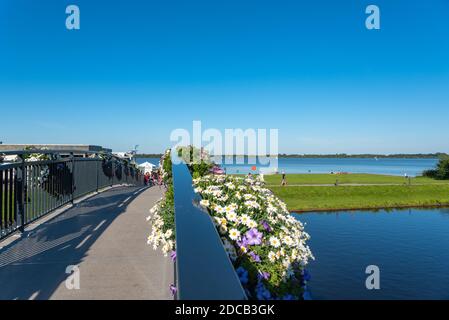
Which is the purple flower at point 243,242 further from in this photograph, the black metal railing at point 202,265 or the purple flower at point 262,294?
the purple flower at point 262,294

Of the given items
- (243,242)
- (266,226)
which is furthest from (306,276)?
(243,242)

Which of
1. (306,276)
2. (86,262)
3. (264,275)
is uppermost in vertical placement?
(264,275)

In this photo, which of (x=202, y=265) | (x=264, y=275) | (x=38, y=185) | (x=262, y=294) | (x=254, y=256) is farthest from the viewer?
(x=38, y=185)

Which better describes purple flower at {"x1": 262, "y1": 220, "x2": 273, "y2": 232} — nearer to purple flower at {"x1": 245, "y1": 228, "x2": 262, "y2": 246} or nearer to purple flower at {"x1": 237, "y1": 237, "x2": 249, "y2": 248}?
purple flower at {"x1": 245, "y1": 228, "x2": 262, "y2": 246}

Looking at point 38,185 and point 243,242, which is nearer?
point 243,242

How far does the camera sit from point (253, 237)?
10.2 ft

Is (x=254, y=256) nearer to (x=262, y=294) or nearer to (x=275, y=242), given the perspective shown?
(x=275, y=242)

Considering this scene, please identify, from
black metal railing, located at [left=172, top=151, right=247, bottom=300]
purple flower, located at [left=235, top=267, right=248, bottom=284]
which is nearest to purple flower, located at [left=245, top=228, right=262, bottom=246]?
black metal railing, located at [left=172, top=151, right=247, bottom=300]

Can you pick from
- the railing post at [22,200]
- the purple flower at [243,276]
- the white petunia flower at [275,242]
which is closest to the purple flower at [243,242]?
the white petunia flower at [275,242]

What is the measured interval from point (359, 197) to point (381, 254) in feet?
74.0
